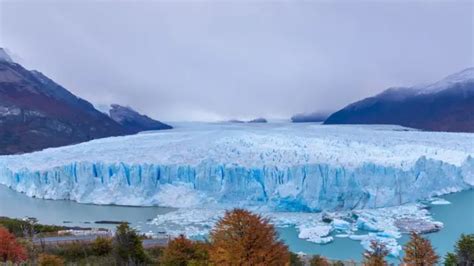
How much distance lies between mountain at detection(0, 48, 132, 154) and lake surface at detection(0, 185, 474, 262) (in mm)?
19265

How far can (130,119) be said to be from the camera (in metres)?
49.1

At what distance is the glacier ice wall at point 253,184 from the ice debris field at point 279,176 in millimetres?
34

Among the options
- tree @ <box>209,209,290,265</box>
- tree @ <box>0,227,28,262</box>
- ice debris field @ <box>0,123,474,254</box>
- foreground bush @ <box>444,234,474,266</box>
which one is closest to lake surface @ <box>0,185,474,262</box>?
ice debris field @ <box>0,123,474,254</box>

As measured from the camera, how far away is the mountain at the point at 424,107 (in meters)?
35.5

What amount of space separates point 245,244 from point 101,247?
24.0ft

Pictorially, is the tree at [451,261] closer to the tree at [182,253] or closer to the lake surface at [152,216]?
the lake surface at [152,216]

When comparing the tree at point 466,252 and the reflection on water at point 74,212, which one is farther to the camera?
the reflection on water at point 74,212

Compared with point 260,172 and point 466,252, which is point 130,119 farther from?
point 466,252

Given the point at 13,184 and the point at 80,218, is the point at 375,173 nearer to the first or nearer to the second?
the point at 80,218

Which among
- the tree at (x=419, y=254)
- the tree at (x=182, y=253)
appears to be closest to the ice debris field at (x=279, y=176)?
the tree at (x=182, y=253)

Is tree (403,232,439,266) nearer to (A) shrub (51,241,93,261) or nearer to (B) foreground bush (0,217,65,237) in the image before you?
(A) shrub (51,241,93,261)

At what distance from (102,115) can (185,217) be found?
35.0 meters

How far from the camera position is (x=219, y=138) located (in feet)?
71.7

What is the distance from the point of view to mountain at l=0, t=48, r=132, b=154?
40625mm
